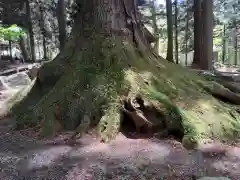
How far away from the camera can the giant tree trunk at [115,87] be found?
5.81 m

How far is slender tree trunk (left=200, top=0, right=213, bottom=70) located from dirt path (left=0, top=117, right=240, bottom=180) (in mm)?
10448

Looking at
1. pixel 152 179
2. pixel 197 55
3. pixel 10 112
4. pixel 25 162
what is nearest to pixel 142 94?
pixel 152 179

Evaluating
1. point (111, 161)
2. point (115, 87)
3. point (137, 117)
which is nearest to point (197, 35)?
point (115, 87)

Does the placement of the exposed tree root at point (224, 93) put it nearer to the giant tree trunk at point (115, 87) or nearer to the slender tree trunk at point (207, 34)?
the giant tree trunk at point (115, 87)

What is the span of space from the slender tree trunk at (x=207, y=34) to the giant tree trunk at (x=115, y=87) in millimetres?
7975

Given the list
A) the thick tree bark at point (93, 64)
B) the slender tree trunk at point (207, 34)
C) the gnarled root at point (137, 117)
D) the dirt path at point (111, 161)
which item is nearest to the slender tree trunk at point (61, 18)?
the slender tree trunk at point (207, 34)

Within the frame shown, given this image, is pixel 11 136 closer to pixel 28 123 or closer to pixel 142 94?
pixel 28 123

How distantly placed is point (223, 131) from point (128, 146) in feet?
5.77

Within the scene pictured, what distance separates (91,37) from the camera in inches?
269

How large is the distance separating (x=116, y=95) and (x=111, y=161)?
149 centimetres

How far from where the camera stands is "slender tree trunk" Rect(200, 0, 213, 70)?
1477 cm

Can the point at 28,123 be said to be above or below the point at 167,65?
below

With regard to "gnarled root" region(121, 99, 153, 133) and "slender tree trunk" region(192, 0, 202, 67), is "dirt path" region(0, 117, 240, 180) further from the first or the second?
"slender tree trunk" region(192, 0, 202, 67)

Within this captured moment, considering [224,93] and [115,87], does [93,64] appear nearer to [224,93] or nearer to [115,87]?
[115,87]
